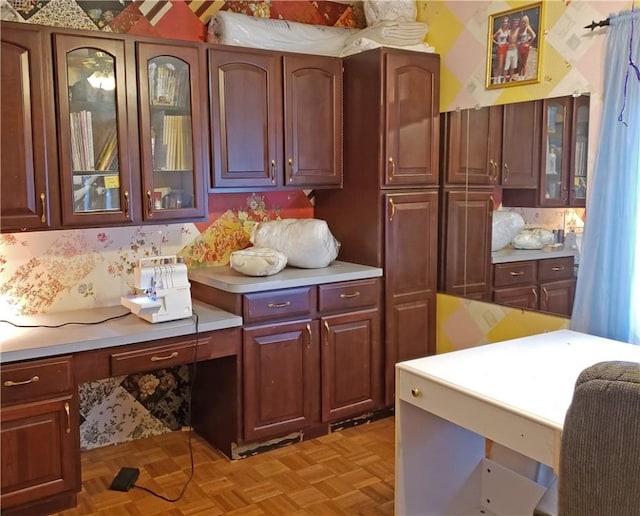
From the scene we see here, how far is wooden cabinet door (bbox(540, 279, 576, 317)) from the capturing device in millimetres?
3070

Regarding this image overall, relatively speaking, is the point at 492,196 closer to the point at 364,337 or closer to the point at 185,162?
the point at 364,337

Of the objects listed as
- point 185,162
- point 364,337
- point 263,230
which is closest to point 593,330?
point 364,337

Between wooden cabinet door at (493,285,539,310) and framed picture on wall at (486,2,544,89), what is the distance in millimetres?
1051

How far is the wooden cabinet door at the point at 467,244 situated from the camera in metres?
3.54

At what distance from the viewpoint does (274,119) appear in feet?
11.1

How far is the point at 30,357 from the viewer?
8.34ft

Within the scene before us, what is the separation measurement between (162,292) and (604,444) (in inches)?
83.5

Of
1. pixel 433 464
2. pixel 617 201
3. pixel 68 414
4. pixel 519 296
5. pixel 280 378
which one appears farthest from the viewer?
pixel 519 296

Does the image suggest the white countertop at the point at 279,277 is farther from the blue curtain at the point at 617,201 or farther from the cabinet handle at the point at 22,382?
the blue curtain at the point at 617,201

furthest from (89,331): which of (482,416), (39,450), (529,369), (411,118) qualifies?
(411,118)

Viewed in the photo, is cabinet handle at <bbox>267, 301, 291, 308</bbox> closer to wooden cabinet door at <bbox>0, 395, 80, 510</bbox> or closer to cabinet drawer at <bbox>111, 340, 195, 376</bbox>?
cabinet drawer at <bbox>111, 340, 195, 376</bbox>

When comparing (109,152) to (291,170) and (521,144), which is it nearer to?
(291,170)

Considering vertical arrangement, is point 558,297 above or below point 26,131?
below

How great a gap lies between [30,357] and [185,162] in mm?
1153
